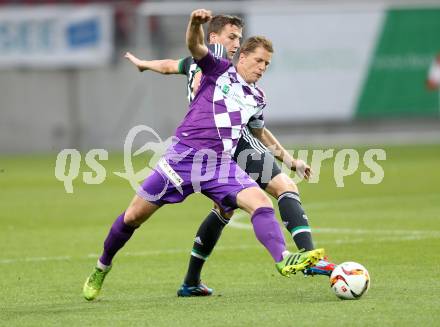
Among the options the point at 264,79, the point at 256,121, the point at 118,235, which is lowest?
the point at 264,79

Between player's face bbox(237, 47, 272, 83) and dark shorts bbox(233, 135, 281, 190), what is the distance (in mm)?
699

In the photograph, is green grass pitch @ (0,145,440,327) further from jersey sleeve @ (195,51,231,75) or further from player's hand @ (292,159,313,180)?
jersey sleeve @ (195,51,231,75)

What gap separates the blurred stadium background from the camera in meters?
27.0

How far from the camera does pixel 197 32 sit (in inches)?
302

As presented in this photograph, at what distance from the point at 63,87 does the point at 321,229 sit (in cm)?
1620

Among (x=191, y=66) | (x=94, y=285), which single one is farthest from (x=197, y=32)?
(x=94, y=285)

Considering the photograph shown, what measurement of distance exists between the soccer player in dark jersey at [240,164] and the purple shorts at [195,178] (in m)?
0.52

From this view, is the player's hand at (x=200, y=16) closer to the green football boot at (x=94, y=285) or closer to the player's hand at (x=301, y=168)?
the player's hand at (x=301, y=168)

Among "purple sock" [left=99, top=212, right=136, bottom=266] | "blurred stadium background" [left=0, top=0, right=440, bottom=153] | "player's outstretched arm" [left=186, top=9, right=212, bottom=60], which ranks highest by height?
"player's outstretched arm" [left=186, top=9, right=212, bottom=60]

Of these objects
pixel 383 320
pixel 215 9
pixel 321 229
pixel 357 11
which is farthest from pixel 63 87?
pixel 383 320

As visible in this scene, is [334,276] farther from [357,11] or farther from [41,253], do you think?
[357,11]

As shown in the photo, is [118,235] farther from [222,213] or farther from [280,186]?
[280,186]

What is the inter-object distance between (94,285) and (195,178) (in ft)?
3.82

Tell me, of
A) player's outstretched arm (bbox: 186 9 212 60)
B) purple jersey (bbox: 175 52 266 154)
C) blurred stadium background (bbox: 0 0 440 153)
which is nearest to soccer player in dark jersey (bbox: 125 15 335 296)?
purple jersey (bbox: 175 52 266 154)
